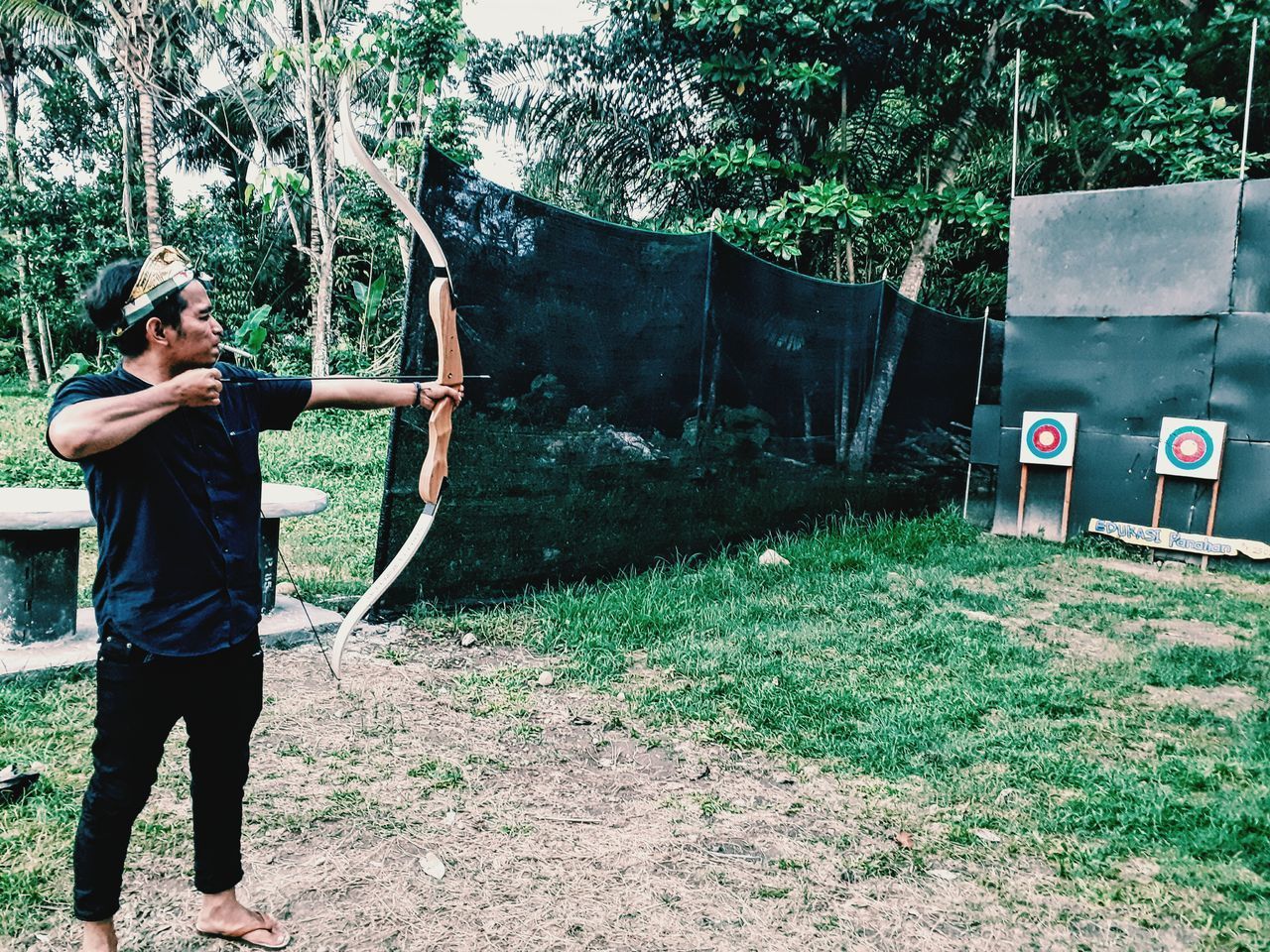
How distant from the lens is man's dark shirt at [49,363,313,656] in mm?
1780

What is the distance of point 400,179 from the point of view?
44.0 feet

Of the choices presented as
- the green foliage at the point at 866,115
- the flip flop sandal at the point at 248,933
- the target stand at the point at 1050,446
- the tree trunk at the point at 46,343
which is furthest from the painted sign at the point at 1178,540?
the tree trunk at the point at 46,343

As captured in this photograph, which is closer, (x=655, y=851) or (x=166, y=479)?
(x=166, y=479)

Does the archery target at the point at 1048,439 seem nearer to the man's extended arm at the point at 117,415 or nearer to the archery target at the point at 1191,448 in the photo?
the archery target at the point at 1191,448

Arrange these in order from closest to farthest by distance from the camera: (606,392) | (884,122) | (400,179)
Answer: (606,392) < (884,122) < (400,179)

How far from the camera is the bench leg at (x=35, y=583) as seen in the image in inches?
136

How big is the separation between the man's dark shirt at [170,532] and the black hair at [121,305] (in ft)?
0.21

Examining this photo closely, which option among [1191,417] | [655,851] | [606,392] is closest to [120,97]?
[606,392]

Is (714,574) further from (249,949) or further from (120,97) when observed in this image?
(120,97)

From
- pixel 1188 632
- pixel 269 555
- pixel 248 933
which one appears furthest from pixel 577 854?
pixel 1188 632

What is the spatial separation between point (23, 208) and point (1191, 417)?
14.9 meters

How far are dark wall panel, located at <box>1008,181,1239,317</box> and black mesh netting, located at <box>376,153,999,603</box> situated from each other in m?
1.20

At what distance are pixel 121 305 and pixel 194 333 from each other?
13 centimetres

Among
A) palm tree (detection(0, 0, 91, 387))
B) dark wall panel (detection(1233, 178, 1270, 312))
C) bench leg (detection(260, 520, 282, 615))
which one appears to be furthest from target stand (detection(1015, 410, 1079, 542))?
palm tree (detection(0, 0, 91, 387))
